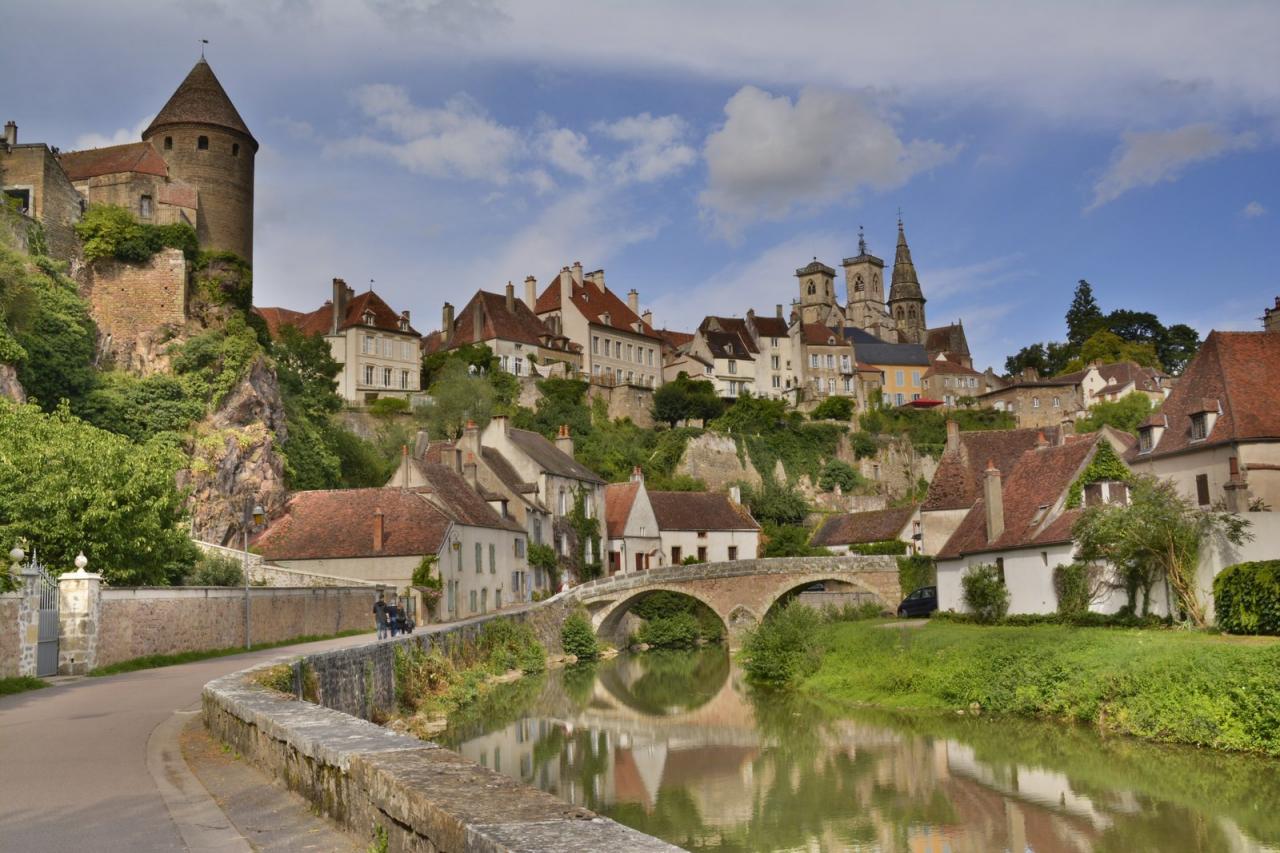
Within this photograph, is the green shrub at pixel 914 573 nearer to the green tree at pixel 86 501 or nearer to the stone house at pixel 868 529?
the stone house at pixel 868 529

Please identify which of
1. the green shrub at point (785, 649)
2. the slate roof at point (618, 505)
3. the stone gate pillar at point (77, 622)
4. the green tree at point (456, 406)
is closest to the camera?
the stone gate pillar at point (77, 622)

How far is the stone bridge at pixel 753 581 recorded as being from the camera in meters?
44.5

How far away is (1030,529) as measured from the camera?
30.5 meters

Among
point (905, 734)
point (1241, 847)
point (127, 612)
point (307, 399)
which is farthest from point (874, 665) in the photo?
point (307, 399)

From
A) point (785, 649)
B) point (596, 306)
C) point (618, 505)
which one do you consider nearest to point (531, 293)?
point (596, 306)

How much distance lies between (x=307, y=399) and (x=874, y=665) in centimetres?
2656

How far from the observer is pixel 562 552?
161ft

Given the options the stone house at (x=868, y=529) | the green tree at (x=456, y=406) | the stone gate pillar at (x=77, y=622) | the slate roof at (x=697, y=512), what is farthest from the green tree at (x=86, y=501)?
the stone house at (x=868, y=529)

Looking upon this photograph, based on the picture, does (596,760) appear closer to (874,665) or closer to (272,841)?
(874,665)

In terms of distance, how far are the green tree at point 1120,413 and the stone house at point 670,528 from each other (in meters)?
24.3

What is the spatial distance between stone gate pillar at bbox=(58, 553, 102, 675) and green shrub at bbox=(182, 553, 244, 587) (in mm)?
8948

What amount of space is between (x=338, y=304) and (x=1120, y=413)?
4743 centimetres

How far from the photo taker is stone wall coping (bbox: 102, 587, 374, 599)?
790 inches

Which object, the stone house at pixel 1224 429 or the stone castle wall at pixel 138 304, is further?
the stone castle wall at pixel 138 304
